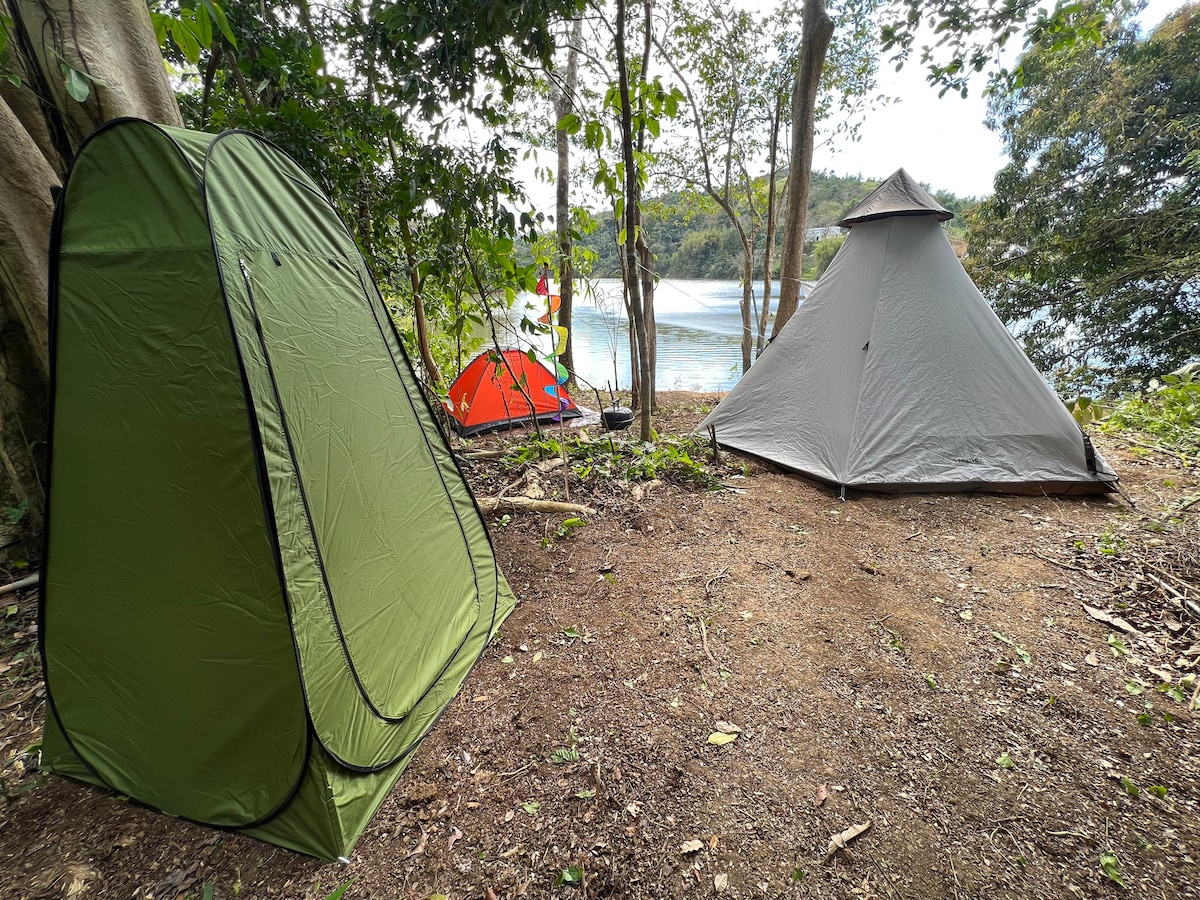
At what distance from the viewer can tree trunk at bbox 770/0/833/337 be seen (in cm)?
446

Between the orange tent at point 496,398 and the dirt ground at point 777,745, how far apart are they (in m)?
3.36

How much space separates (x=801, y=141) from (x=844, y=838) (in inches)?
223

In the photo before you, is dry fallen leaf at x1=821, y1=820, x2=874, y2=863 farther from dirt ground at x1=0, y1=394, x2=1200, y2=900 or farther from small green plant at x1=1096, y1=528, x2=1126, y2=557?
small green plant at x1=1096, y1=528, x2=1126, y2=557

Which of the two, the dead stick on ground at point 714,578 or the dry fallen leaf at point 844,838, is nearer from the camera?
the dry fallen leaf at point 844,838

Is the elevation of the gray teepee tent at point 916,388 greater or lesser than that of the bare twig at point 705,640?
greater

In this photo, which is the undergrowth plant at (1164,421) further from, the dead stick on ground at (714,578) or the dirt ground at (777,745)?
Answer: the dead stick on ground at (714,578)

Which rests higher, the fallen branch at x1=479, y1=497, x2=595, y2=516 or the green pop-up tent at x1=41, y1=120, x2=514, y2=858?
the green pop-up tent at x1=41, y1=120, x2=514, y2=858

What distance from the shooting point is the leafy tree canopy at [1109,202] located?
5.88 meters

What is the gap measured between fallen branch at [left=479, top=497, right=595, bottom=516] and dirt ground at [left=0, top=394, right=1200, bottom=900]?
42cm

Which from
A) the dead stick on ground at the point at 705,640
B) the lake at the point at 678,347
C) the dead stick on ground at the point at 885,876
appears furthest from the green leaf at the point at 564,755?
the lake at the point at 678,347

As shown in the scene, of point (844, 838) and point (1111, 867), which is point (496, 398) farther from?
point (1111, 867)

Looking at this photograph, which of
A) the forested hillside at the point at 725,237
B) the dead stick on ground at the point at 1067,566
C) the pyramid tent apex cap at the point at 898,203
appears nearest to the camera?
the dead stick on ground at the point at 1067,566

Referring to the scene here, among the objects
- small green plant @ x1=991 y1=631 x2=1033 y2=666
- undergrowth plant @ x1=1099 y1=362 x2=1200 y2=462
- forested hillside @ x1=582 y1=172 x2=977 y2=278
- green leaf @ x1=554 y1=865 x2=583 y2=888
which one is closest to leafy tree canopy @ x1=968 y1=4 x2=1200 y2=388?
undergrowth plant @ x1=1099 y1=362 x2=1200 y2=462

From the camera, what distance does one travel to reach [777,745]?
60.4 inches
